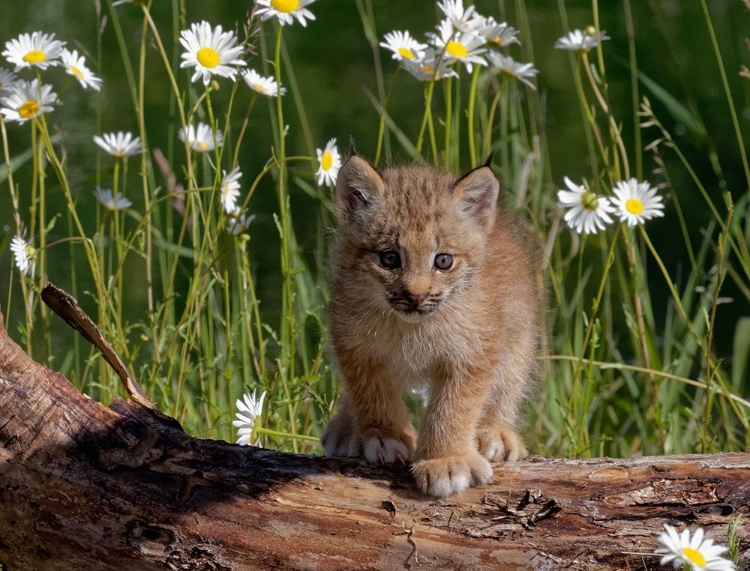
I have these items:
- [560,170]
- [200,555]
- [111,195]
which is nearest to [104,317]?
[111,195]

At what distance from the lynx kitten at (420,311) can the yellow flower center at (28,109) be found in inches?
48.5

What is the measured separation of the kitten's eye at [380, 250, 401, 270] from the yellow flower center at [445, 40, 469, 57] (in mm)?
959

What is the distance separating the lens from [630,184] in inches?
163

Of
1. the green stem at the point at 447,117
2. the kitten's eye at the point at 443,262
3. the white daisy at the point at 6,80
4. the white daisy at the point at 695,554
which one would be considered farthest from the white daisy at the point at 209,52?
the white daisy at the point at 695,554

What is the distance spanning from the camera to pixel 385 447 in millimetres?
3664

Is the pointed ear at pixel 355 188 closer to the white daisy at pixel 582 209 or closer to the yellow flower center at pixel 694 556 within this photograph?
the white daisy at pixel 582 209

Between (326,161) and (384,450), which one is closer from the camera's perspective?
(384,450)

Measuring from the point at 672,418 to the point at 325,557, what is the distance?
2.54 metres

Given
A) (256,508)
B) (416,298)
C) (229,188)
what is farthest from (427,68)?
(256,508)

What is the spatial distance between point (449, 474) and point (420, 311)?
0.54 meters

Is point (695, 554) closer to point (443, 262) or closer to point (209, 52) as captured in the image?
point (443, 262)

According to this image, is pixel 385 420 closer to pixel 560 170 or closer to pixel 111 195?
pixel 111 195

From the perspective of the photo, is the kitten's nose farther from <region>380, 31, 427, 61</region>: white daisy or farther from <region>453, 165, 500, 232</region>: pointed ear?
<region>380, 31, 427, 61</region>: white daisy

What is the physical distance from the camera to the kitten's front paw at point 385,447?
3.62 metres
